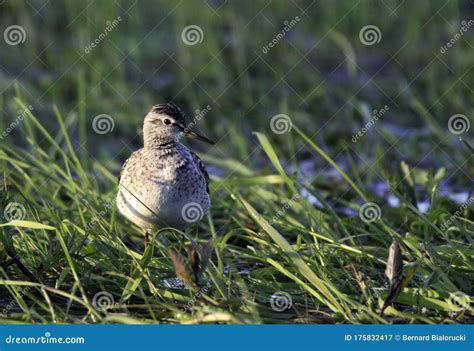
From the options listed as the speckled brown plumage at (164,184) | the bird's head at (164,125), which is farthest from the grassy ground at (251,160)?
the bird's head at (164,125)

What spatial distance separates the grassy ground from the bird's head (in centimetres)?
60

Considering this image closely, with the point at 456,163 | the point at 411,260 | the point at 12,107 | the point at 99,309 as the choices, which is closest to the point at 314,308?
the point at 411,260

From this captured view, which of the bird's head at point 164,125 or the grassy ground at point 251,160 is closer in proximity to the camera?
the grassy ground at point 251,160

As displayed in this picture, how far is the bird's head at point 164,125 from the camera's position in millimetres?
6379

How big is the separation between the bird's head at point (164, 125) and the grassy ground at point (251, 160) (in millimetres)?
599

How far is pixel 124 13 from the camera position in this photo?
11.7 meters

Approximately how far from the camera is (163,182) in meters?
5.89

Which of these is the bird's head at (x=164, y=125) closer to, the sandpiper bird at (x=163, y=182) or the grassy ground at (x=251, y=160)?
the sandpiper bird at (x=163, y=182)

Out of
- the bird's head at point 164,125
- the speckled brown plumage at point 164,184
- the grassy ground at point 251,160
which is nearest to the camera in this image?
the grassy ground at point 251,160

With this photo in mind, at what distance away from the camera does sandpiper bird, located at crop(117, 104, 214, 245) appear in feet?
19.1

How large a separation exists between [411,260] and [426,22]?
7380 millimetres

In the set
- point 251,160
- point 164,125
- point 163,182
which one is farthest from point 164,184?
point 251,160

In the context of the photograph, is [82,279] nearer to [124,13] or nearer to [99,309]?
[99,309]

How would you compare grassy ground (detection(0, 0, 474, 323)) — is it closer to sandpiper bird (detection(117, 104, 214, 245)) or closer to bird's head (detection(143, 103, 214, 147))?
sandpiper bird (detection(117, 104, 214, 245))
